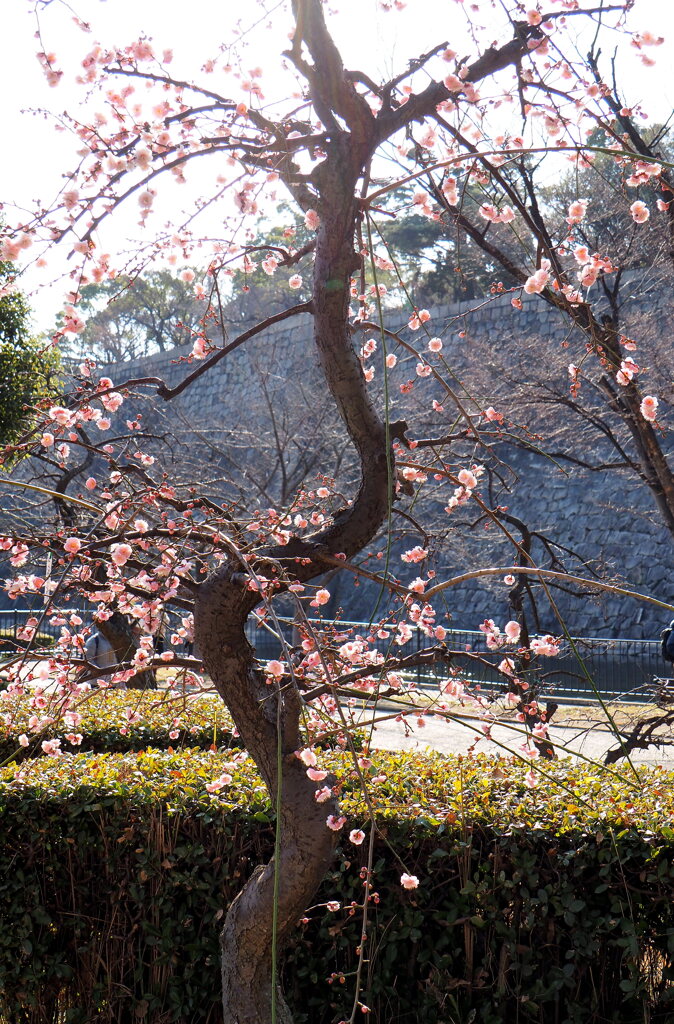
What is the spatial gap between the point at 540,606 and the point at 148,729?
13430 millimetres

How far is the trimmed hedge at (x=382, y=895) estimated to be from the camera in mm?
2551

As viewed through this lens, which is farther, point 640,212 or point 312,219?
point 640,212

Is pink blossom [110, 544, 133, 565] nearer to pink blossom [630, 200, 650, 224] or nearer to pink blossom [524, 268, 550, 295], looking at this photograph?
pink blossom [524, 268, 550, 295]

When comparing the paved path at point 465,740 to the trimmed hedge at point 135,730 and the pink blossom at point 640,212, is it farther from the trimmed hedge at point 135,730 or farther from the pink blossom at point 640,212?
the pink blossom at point 640,212

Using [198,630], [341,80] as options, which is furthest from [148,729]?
[341,80]

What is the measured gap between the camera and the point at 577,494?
18.3 meters

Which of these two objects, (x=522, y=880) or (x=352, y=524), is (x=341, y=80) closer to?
(x=352, y=524)

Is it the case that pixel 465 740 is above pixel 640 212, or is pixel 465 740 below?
below

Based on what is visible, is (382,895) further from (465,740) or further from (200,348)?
(465,740)

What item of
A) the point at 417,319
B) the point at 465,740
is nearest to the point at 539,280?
the point at 417,319

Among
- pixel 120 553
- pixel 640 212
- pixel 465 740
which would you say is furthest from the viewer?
pixel 465 740

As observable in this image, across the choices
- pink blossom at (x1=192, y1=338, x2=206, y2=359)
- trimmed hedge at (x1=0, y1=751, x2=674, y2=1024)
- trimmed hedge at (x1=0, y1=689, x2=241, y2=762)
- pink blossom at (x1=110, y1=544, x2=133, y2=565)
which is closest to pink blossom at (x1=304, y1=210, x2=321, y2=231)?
pink blossom at (x1=192, y1=338, x2=206, y2=359)

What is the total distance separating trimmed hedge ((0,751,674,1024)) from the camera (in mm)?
2551

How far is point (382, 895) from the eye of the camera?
2.68 meters
